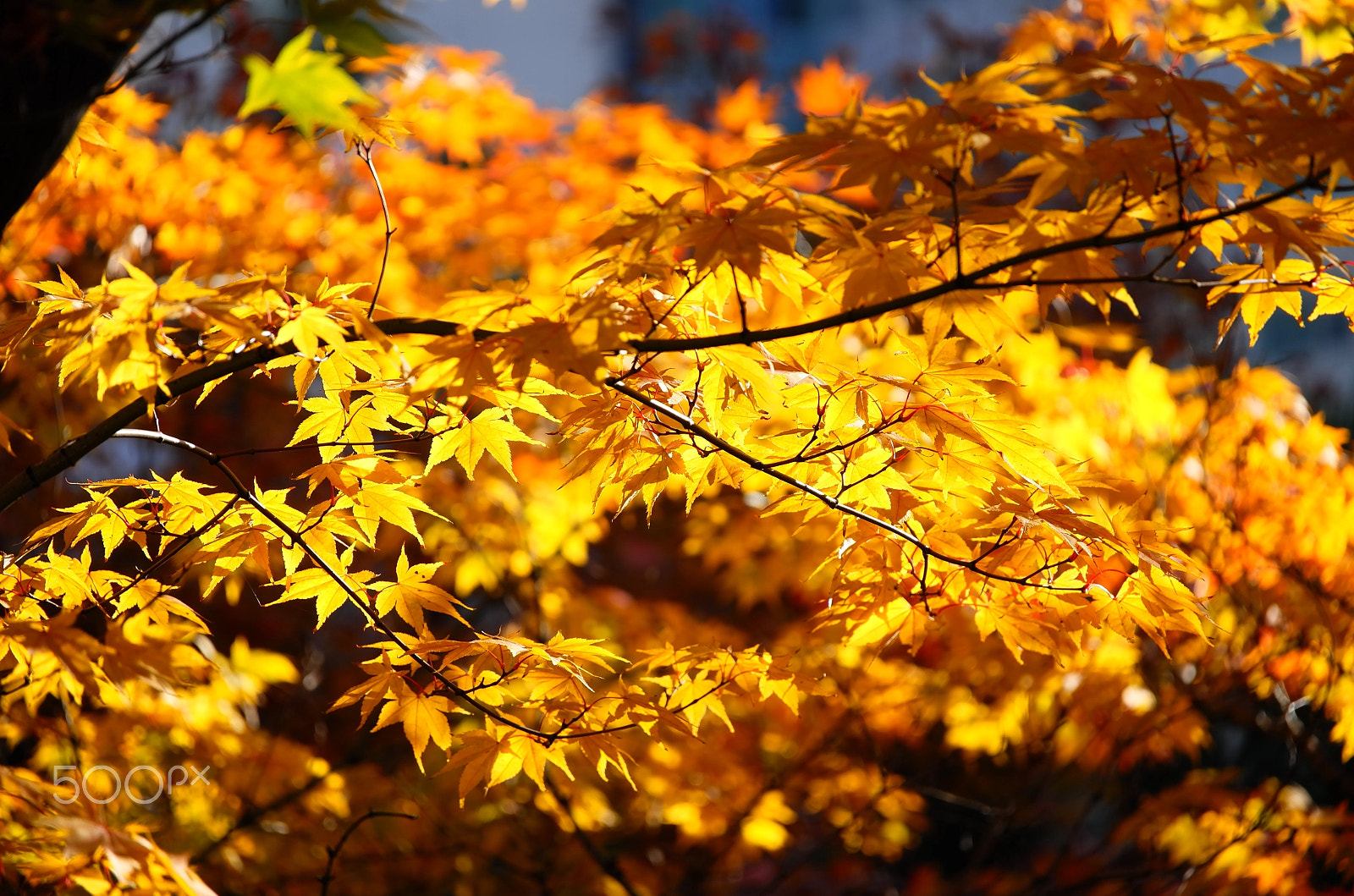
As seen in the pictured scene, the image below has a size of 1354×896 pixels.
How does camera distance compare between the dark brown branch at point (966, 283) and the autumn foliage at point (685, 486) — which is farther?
the autumn foliage at point (685, 486)

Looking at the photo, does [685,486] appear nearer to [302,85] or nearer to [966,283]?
[966,283]

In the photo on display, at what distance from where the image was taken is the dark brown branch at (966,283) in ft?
4.25

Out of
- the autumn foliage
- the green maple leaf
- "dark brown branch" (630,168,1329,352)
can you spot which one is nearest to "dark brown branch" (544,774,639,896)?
the autumn foliage

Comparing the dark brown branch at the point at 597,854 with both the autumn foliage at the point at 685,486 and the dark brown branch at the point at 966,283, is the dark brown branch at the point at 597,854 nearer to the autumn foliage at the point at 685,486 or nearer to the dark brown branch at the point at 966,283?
the autumn foliage at the point at 685,486

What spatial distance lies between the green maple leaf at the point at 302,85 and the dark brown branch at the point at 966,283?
1.80 ft

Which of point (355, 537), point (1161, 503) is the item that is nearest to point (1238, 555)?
point (1161, 503)

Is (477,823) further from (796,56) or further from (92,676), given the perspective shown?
(796,56)

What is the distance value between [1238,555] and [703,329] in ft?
10.3

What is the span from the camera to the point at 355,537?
1921mm

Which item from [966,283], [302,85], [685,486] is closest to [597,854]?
[685,486]

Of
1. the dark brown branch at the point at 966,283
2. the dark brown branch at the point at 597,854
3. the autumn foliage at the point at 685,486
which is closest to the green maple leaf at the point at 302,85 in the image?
the autumn foliage at the point at 685,486

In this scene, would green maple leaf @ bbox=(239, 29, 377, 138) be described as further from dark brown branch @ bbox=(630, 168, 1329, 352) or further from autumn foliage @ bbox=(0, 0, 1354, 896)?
dark brown branch @ bbox=(630, 168, 1329, 352)

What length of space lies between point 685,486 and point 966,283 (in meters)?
0.77

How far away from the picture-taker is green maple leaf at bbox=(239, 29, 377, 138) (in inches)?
44.2
